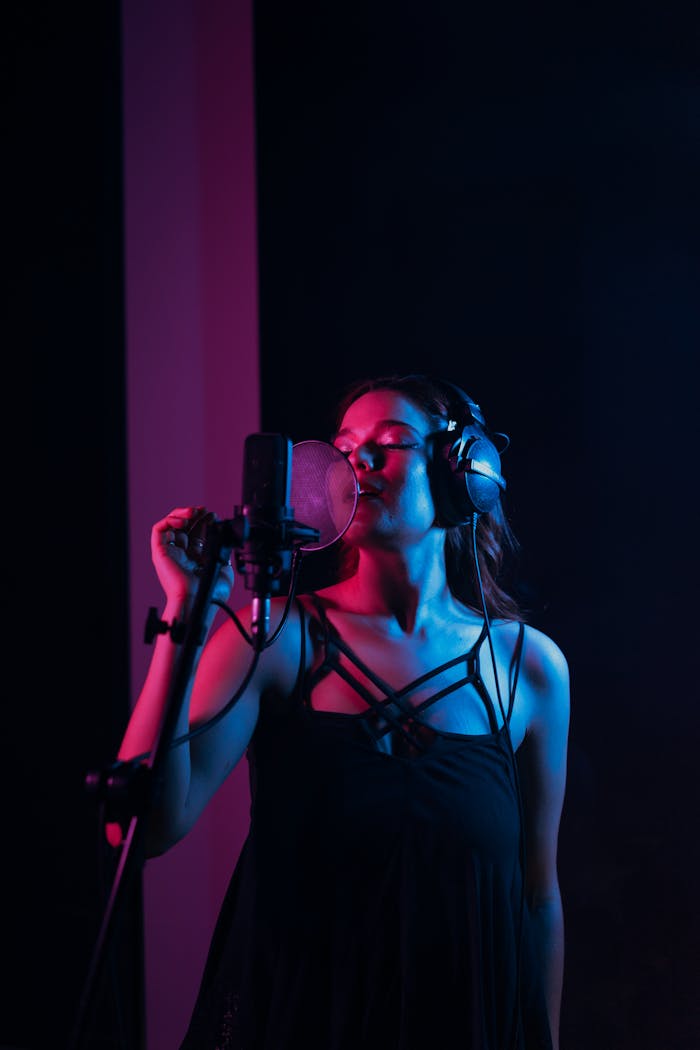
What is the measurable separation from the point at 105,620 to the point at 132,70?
4.87 ft

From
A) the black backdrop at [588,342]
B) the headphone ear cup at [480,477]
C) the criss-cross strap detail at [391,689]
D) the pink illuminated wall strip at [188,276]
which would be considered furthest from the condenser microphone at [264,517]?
the pink illuminated wall strip at [188,276]

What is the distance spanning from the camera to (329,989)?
1.21 m

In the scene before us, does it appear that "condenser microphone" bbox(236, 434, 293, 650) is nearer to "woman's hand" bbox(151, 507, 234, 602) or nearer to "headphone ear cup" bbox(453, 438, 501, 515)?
"woman's hand" bbox(151, 507, 234, 602)

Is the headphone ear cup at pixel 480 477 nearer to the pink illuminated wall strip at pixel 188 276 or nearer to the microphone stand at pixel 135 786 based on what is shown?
the microphone stand at pixel 135 786

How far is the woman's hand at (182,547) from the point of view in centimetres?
115

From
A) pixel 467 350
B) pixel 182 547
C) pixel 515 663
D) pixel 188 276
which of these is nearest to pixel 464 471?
pixel 515 663

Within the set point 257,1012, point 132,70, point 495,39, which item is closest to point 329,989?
point 257,1012

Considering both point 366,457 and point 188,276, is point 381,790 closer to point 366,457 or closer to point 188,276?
point 366,457

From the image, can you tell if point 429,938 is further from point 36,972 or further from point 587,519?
point 36,972

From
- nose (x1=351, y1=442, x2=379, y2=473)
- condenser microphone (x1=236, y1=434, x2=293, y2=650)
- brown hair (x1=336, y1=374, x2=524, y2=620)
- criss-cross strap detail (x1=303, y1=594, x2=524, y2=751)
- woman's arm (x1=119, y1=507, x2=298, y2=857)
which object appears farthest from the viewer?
brown hair (x1=336, y1=374, x2=524, y2=620)

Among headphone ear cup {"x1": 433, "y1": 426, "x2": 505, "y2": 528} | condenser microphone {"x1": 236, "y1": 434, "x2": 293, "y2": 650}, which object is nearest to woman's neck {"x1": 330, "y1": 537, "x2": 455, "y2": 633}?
headphone ear cup {"x1": 433, "y1": 426, "x2": 505, "y2": 528}

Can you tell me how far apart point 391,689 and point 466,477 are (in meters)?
0.37

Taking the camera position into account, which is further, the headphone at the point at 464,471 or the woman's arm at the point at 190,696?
the headphone at the point at 464,471

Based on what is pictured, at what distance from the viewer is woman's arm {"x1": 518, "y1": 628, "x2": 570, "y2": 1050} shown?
1483mm
